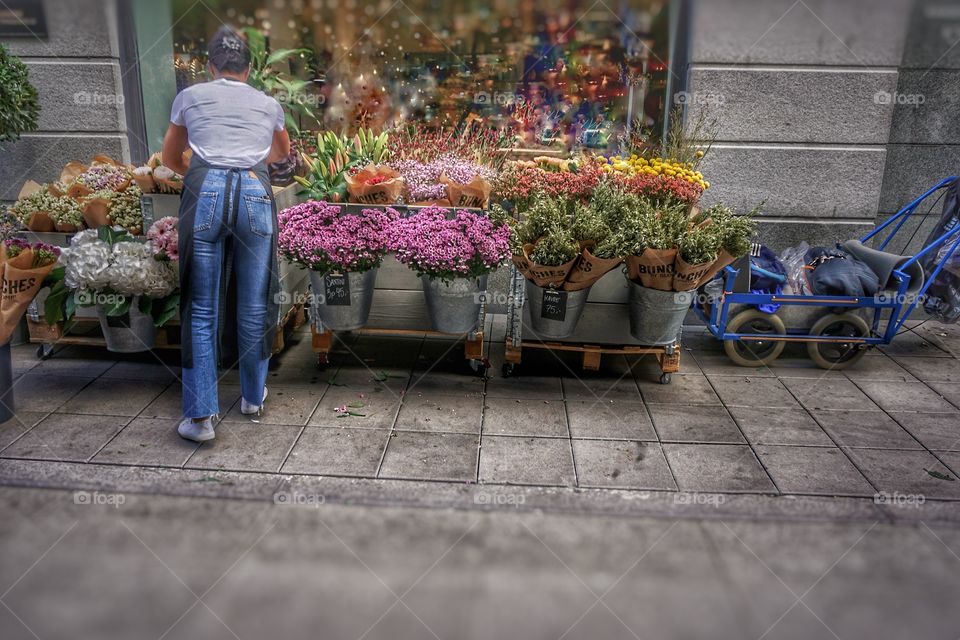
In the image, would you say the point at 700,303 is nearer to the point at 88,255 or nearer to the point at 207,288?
the point at 207,288

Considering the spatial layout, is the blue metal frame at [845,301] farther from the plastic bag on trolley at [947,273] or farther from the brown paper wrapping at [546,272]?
the brown paper wrapping at [546,272]

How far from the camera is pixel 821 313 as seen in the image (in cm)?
582

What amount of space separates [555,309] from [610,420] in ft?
2.78

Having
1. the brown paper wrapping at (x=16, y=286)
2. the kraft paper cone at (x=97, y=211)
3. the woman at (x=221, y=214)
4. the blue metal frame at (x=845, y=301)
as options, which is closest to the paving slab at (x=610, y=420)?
the blue metal frame at (x=845, y=301)

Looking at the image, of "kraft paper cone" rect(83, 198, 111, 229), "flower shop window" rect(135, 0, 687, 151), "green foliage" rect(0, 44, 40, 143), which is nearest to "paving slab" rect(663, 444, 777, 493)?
"flower shop window" rect(135, 0, 687, 151)

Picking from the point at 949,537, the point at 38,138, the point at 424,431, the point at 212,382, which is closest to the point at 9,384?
the point at 212,382

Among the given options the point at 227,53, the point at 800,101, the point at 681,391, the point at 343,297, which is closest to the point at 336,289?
the point at 343,297

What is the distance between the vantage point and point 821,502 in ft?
12.9

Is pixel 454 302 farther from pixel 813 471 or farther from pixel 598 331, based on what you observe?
pixel 813 471

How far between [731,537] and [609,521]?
59 centimetres

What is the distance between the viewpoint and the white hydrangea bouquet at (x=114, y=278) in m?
4.79

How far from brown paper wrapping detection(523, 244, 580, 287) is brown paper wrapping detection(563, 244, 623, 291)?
41 mm

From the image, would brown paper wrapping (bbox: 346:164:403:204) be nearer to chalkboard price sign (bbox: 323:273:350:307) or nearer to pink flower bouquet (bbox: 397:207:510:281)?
pink flower bouquet (bbox: 397:207:510:281)

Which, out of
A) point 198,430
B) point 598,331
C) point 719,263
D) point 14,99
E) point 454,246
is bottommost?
point 198,430
